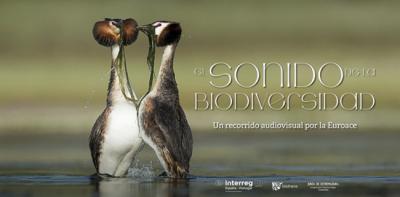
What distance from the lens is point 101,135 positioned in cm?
1962

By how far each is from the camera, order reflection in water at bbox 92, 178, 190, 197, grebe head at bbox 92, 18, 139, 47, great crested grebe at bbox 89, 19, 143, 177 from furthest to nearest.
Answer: grebe head at bbox 92, 18, 139, 47 < great crested grebe at bbox 89, 19, 143, 177 < reflection in water at bbox 92, 178, 190, 197

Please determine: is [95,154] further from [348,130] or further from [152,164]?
[348,130]

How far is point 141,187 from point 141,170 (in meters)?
1.23

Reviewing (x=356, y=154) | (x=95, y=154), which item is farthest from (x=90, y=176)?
(x=356, y=154)

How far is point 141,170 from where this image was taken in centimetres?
1991

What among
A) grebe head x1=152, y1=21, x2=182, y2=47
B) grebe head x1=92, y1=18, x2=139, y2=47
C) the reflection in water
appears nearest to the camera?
the reflection in water

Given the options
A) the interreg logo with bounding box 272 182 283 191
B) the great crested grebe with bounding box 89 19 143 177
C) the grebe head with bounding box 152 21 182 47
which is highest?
the grebe head with bounding box 152 21 182 47

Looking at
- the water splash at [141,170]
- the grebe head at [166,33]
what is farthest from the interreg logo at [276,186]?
the grebe head at [166,33]

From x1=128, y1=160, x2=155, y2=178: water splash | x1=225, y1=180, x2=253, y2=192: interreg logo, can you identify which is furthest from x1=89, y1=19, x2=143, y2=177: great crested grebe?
x1=225, y1=180, x2=253, y2=192: interreg logo

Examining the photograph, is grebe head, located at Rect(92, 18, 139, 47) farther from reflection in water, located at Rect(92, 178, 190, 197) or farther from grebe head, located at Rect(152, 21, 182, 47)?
reflection in water, located at Rect(92, 178, 190, 197)

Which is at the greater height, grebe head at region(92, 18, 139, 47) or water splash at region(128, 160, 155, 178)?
grebe head at region(92, 18, 139, 47)

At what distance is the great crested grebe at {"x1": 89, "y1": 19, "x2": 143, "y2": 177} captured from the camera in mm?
19484

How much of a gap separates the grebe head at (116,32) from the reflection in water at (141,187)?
5.08 ft

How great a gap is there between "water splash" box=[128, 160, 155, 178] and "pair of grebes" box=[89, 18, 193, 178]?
0.42 feet
